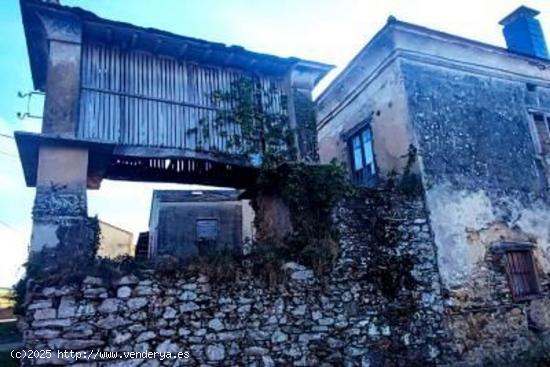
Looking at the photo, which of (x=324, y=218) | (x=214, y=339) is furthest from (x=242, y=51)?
(x=214, y=339)

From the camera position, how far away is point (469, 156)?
9383 millimetres

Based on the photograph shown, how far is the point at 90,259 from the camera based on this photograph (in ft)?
20.1

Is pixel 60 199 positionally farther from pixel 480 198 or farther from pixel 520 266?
pixel 520 266

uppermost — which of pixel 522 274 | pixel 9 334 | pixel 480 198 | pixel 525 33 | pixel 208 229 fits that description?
pixel 525 33

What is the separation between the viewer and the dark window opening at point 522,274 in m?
8.88

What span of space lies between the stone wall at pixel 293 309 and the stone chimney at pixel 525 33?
7.25 m

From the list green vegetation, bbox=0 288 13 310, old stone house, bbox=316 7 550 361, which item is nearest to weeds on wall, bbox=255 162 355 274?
old stone house, bbox=316 7 550 361

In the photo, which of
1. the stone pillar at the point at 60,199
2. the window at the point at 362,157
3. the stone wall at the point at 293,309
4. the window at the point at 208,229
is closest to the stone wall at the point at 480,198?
the stone wall at the point at 293,309

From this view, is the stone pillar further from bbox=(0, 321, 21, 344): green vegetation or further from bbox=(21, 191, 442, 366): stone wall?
bbox=(0, 321, 21, 344): green vegetation

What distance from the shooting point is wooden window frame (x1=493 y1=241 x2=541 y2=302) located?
8.88 m

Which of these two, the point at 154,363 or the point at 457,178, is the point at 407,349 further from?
the point at 154,363

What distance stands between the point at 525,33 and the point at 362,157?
6.55 m

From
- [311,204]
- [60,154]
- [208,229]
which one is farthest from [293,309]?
[208,229]

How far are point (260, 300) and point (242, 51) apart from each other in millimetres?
4964
